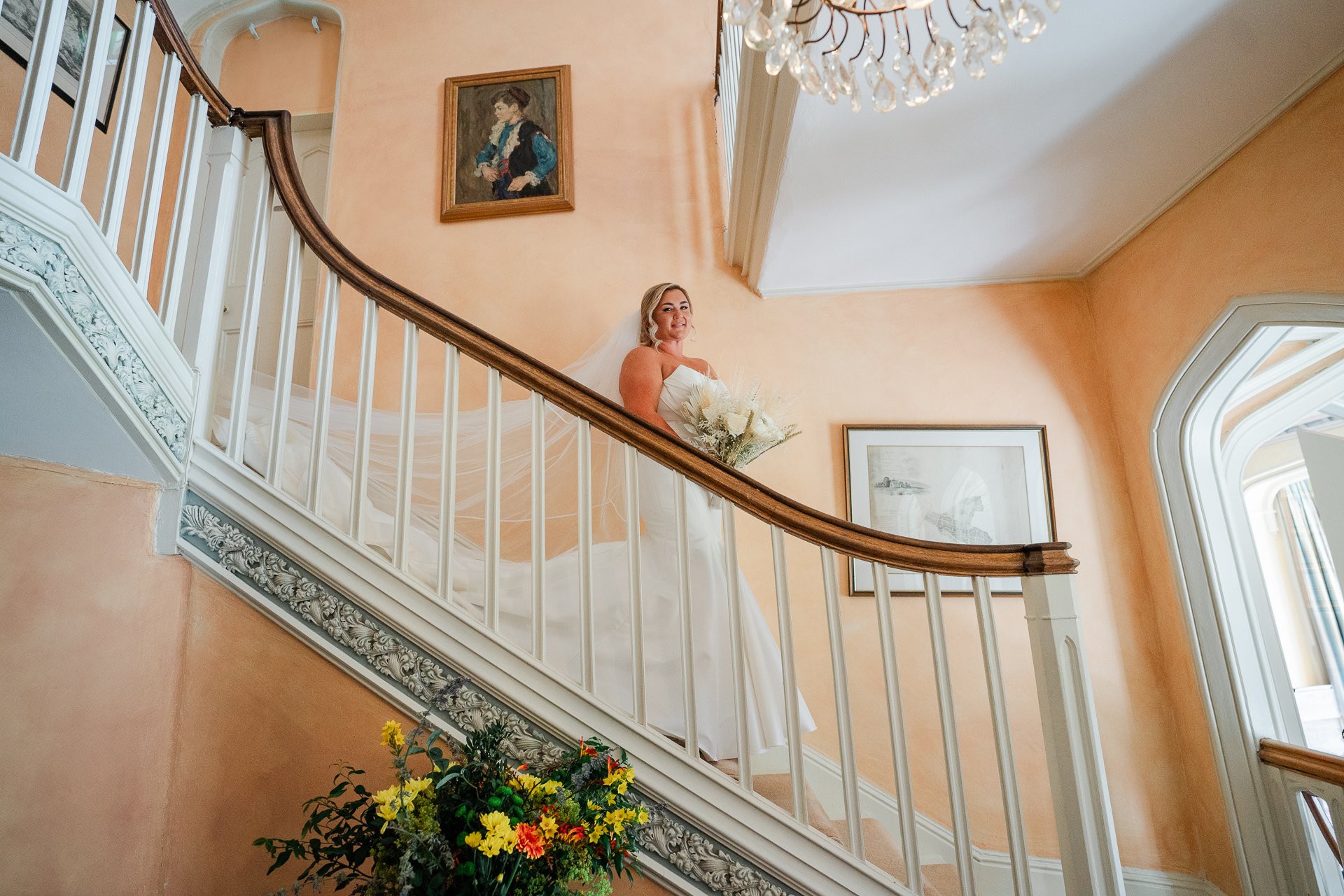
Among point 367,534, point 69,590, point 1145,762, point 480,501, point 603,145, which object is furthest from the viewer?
point 603,145

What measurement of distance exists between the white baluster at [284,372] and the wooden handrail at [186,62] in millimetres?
381

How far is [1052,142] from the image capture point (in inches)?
100

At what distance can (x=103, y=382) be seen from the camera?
5.20 ft

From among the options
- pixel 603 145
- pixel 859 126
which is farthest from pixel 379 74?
pixel 859 126

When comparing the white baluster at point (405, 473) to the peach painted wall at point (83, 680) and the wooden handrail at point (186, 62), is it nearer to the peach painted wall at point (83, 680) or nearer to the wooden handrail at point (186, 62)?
the peach painted wall at point (83, 680)

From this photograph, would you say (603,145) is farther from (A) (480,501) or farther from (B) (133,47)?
(B) (133,47)

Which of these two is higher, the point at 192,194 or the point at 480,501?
the point at 192,194

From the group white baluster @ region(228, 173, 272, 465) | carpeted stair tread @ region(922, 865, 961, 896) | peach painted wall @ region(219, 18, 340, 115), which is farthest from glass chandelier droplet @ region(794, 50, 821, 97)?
peach painted wall @ region(219, 18, 340, 115)

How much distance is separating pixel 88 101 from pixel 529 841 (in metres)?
1.75

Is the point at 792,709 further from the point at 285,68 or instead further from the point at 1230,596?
the point at 285,68

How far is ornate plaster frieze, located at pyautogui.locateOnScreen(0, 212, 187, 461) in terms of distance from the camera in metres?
1.36

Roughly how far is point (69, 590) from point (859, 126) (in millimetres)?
2537

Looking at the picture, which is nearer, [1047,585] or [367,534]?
[1047,585]

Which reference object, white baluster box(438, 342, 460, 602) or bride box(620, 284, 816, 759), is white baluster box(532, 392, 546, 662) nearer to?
white baluster box(438, 342, 460, 602)
